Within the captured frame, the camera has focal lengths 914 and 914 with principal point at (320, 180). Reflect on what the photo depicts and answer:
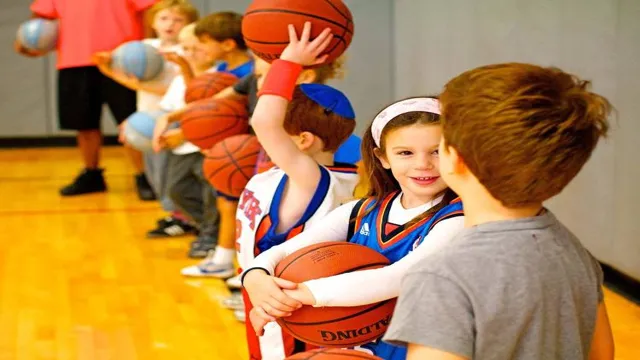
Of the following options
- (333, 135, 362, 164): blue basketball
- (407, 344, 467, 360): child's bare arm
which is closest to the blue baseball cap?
(333, 135, 362, 164): blue basketball

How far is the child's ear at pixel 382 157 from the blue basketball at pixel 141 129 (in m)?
3.03

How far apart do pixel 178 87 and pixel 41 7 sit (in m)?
2.13

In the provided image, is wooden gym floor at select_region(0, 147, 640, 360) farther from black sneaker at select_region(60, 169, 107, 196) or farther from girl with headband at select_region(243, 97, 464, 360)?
girl with headband at select_region(243, 97, 464, 360)

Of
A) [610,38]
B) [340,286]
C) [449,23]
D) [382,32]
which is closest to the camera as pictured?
[340,286]

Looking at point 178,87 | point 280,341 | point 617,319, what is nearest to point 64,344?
point 280,341

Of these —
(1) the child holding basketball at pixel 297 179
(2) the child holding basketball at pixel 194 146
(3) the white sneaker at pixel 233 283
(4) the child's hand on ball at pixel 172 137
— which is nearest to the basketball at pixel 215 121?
(2) the child holding basketball at pixel 194 146

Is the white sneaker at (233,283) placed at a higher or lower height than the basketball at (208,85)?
lower

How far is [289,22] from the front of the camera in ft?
8.61

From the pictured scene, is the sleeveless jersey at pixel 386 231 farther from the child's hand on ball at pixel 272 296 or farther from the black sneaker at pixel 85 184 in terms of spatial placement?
the black sneaker at pixel 85 184

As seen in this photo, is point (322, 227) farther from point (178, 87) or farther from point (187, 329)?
point (178, 87)

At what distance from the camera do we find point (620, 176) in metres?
4.05

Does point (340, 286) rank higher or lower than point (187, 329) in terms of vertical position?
higher

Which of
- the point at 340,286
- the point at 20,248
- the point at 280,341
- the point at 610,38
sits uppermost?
the point at 610,38

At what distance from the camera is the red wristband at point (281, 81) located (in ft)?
7.44
